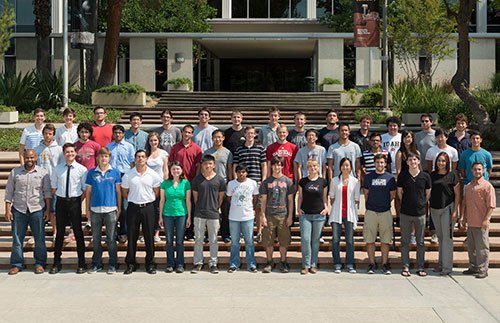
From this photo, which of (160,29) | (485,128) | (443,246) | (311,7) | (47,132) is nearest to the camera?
(443,246)

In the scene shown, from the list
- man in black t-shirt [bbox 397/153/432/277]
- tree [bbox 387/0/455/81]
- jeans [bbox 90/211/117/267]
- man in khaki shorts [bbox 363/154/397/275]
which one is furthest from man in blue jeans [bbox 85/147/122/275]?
tree [bbox 387/0/455/81]

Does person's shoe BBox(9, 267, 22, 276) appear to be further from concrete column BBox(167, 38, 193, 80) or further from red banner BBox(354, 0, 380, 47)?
concrete column BBox(167, 38, 193, 80)

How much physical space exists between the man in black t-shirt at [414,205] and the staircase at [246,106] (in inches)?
596

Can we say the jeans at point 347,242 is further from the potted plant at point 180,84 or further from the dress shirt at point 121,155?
the potted plant at point 180,84

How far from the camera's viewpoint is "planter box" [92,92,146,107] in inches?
1057

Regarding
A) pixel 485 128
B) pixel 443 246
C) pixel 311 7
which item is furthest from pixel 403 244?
pixel 311 7

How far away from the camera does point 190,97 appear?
2942cm

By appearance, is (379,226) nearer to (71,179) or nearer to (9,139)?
(71,179)

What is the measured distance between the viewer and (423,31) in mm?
28250

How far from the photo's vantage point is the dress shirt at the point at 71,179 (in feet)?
31.2

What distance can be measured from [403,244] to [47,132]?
17.9ft

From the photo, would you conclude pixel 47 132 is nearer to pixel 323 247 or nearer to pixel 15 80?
pixel 323 247

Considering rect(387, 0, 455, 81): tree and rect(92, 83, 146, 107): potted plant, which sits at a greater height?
rect(387, 0, 455, 81): tree

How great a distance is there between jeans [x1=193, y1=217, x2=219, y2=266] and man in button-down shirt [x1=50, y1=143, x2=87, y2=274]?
5.29ft
